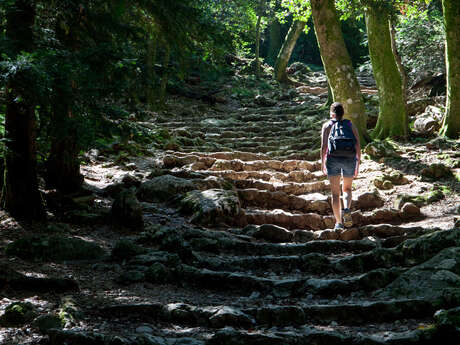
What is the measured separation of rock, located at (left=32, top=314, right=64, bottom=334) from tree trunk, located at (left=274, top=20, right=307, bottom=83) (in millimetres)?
22800

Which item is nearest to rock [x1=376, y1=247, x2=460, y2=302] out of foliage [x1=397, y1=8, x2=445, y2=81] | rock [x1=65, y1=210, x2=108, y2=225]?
rock [x1=65, y1=210, x2=108, y2=225]

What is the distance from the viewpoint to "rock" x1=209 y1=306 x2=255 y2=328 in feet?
11.5

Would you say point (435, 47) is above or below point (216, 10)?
below

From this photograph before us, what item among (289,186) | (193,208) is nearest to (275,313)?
(193,208)

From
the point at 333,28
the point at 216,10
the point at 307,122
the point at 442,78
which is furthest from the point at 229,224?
the point at 216,10

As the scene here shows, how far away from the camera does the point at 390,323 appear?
3.52 m

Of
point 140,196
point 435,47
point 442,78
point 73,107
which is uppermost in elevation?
point 435,47

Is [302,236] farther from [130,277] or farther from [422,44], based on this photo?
[422,44]

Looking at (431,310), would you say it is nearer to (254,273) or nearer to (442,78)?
(254,273)

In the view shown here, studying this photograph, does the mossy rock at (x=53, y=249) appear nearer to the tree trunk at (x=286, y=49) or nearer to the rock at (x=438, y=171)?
the rock at (x=438, y=171)

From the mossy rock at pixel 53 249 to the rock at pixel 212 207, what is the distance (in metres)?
2.09

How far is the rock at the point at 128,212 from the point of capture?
21.5 feet

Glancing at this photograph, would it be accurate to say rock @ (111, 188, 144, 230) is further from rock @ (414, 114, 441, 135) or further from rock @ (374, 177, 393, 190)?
rock @ (414, 114, 441, 135)

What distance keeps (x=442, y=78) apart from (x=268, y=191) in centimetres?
1138
